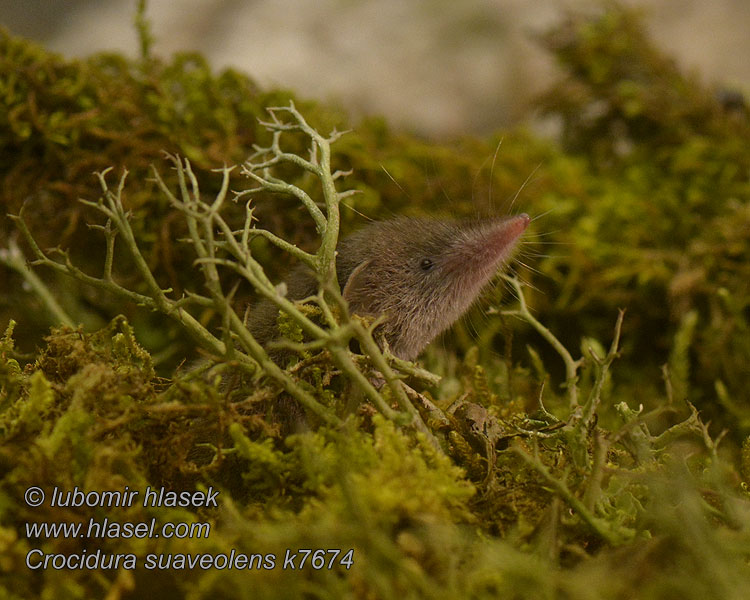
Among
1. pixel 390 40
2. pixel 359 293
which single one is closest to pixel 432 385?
pixel 359 293

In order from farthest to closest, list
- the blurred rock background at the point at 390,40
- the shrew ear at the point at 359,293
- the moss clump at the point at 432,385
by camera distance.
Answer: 1. the blurred rock background at the point at 390,40
2. the shrew ear at the point at 359,293
3. the moss clump at the point at 432,385

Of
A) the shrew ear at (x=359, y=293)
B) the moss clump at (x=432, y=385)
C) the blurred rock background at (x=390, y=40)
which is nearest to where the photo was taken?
the moss clump at (x=432, y=385)

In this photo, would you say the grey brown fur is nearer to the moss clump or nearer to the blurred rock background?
the moss clump

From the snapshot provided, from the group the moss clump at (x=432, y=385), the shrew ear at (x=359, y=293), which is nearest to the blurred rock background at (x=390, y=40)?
the moss clump at (x=432, y=385)

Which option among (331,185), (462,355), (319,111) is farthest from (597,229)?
(331,185)

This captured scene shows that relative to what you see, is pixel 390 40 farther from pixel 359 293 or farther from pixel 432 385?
pixel 432 385

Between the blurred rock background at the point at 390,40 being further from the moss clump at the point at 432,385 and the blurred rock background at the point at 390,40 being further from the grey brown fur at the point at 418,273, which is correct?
the grey brown fur at the point at 418,273
